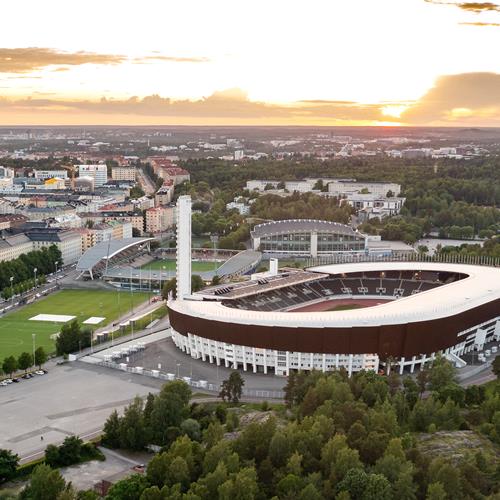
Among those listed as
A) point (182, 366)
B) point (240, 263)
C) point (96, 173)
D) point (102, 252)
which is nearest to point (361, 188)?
point (96, 173)

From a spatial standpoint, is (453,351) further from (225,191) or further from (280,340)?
(225,191)

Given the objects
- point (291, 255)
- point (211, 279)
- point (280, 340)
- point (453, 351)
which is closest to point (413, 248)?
point (291, 255)

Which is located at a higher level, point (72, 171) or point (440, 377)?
point (72, 171)

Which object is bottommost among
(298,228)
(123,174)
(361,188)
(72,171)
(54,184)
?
(298,228)

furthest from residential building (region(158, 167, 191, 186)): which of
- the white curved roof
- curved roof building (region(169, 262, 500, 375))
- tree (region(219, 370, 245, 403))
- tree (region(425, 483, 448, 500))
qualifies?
tree (region(425, 483, 448, 500))

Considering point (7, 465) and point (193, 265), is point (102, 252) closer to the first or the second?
point (193, 265)

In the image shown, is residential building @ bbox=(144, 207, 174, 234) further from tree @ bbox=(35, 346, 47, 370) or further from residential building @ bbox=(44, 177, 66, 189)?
tree @ bbox=(35, 346, 47, 370)

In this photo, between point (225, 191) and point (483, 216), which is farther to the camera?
point (225, 191)
